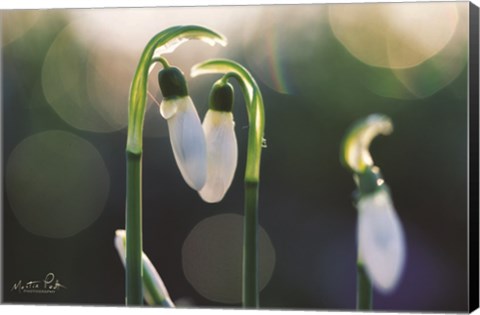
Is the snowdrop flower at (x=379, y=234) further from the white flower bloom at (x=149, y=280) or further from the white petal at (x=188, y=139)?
the white flower bloom at (x=149, y=280)

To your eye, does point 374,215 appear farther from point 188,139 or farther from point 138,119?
point 138,119

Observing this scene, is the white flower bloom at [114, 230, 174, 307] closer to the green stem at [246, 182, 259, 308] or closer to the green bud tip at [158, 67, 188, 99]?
the green stem at [246, 182, 259, 308]
